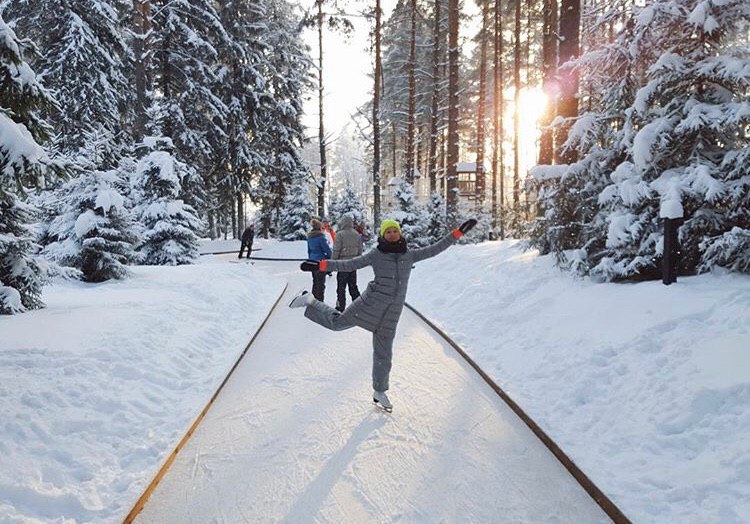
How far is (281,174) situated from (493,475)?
30336mm

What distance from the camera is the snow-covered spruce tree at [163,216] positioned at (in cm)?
1659

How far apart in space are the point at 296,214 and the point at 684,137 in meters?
26.8

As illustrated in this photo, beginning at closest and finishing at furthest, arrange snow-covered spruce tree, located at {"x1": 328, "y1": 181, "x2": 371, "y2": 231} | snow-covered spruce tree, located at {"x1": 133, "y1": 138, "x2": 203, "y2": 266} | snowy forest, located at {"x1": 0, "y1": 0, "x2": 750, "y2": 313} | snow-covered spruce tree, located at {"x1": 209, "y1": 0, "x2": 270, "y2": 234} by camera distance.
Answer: snowy forest, located at {"x1": 0, "y1": 0, "x2": 750, "y2": 313} → snow-covered spruce tree, located at {"x1": 133, "y1": 138, "x2": 203, "y2": 266} → snow-covered spruce tree, located at {"x1": 209, "y1": 0, "x2": 270, "y2": 234} → snow-covered spruce tree, located at {"x1": 328, "y1": 181, "x2": 371, "y2": 231}

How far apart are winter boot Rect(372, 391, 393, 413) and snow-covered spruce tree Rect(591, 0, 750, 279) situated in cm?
422

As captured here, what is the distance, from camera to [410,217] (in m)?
21.2

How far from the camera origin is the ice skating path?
12.2 feet

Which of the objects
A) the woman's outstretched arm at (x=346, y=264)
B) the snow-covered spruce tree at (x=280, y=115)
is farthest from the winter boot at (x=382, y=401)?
the snow-covered spruce tree at (x=280, y=115)

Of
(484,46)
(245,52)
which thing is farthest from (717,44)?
(245,52)

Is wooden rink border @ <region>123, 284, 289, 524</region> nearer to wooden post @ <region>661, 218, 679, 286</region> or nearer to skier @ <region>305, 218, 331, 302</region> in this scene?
skier @ <region>305, 218, 331, 302</region>

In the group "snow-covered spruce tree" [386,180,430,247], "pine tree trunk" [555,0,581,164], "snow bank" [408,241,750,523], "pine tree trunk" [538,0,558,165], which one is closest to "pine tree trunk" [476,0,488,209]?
"snow-covered spruce tree" [386,180,430,247]

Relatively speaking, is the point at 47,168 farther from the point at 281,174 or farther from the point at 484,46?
the point at 281,174

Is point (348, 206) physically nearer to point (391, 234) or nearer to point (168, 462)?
point (391, 234)

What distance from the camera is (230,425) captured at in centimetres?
525

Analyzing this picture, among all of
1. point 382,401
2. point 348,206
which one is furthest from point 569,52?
point 348,206
